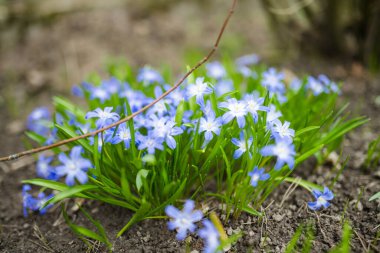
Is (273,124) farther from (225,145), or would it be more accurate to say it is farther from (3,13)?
(3,13)

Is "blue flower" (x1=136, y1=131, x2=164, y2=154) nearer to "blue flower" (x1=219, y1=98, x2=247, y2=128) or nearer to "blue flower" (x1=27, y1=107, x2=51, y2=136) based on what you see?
"blue flower" (x1=219, y1=98, x2=247, y2=128)

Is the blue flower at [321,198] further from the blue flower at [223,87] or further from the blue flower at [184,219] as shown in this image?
the blue flower at [223,87]

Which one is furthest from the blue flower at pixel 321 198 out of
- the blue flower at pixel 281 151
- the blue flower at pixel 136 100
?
the blue flower at pixel 136 100

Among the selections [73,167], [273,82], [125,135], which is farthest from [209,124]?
[273,82]

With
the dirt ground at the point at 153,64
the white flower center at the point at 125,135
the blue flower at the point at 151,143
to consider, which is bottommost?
the dirt ground at the point at 153,64

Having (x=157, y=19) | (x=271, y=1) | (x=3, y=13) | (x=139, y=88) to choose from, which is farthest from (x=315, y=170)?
(x=3, y=13)

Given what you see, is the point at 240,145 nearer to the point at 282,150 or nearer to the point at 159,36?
the point at 282,150
